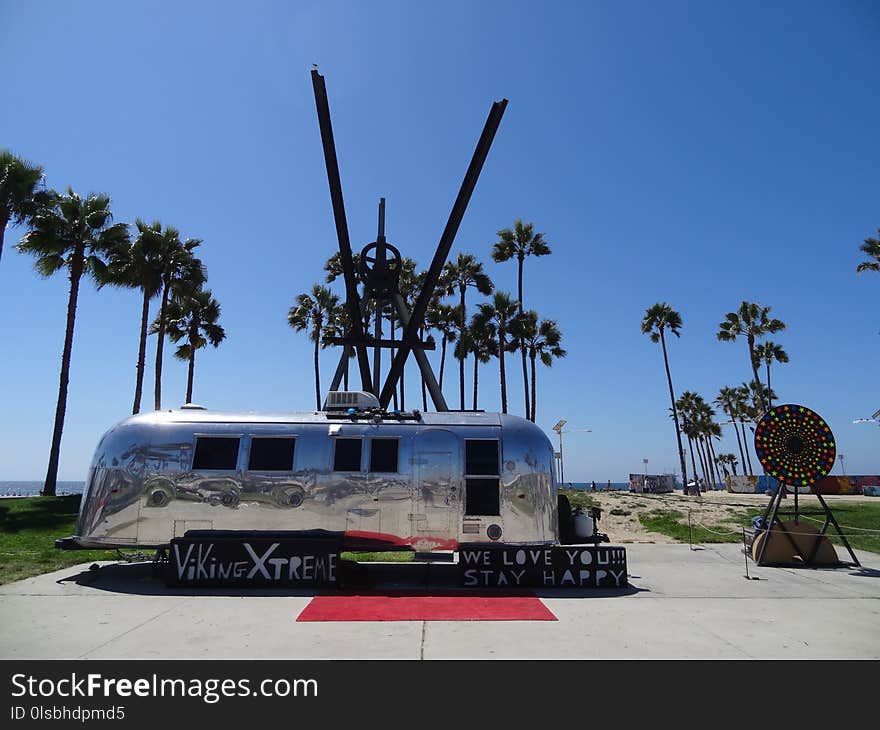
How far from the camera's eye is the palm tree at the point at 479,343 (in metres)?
36.0

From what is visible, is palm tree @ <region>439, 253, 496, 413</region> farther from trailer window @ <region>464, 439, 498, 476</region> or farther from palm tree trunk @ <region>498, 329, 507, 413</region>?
trailer window @ <region>464, 439, 498, 476</region>

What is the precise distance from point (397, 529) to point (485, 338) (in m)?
27.1

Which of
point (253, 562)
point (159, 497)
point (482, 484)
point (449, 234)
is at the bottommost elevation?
point (253, 562)

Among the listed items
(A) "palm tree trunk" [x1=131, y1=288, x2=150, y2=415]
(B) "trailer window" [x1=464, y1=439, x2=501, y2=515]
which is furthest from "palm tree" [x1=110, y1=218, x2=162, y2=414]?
(B) "trailer window" [x1=464, y1=439, x2=501, y2=515]

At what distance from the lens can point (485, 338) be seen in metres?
36.3

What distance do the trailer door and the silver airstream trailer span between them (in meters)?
0.02

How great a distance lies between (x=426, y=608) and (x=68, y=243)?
A: 82.6ft

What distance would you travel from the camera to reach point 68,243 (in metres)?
24.8

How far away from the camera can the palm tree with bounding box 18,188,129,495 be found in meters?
24.0

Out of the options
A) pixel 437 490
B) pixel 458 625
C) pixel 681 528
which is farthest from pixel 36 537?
pixel 681 528

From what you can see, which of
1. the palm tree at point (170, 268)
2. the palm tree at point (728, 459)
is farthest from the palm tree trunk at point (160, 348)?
the palm tree at point (728, 459)

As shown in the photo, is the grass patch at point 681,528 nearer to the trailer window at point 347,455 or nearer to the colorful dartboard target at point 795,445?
the colorful dartboard target at point 795,445

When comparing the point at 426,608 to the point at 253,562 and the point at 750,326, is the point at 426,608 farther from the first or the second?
the point at 750,326

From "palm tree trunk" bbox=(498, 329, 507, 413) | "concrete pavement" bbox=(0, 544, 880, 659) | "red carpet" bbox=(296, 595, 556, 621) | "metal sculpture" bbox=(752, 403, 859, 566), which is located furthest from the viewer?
"palm tree trunk" bbox=(498, 329, 507, 413)
